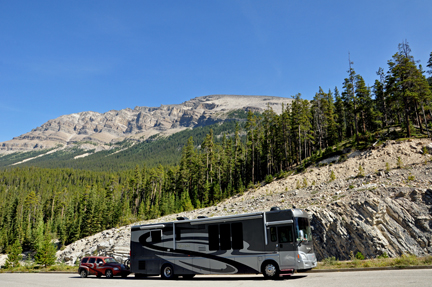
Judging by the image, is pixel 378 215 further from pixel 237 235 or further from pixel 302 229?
pixel 237 235

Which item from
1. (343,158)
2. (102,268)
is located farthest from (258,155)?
(102,268)

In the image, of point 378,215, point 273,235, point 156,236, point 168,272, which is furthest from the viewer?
point 378,215

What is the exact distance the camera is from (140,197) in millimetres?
90375

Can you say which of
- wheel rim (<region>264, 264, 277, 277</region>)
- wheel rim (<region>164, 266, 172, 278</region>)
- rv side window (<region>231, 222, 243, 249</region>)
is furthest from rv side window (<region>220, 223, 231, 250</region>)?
wheel rim (<region>164, 266, 172, 278</region>)

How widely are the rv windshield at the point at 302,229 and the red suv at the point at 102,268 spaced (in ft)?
44.0

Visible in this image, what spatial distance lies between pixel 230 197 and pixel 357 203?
3403cm

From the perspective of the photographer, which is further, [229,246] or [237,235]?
[229,246]

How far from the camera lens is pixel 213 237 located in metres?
15.3

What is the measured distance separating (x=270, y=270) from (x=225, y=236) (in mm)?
2904

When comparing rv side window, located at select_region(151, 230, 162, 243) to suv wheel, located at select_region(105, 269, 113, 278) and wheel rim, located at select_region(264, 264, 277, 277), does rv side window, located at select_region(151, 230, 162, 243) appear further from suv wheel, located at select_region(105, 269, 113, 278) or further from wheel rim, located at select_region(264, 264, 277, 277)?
wheel rim, located at select_region(264, 264, 277, 277)

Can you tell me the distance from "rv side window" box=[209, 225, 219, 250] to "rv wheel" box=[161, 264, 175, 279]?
10.7 feet

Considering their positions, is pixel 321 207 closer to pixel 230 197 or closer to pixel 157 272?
pixel 157 272

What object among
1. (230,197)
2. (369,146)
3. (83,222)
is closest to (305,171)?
(369,146)

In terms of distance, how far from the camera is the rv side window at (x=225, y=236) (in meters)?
14.8
